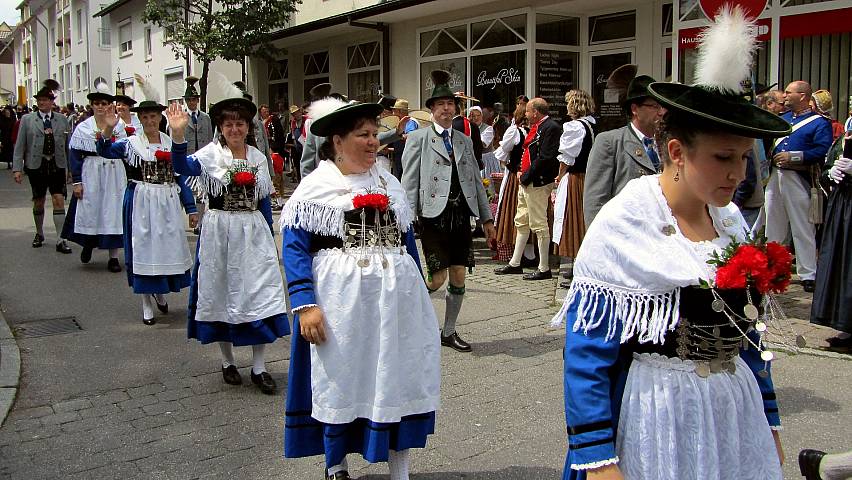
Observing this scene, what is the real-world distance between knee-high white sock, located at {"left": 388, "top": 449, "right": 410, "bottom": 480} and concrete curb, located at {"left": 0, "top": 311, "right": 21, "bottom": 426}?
2787 mm

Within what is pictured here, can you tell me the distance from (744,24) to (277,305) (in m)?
3.97

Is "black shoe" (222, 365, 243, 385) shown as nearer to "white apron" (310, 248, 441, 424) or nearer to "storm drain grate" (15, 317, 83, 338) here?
"white apron" (310, 248, 441, 424)

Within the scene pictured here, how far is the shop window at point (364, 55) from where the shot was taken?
795 inches

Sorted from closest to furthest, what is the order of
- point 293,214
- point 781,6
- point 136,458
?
point 293,214 < point 136,458 < point 781,6

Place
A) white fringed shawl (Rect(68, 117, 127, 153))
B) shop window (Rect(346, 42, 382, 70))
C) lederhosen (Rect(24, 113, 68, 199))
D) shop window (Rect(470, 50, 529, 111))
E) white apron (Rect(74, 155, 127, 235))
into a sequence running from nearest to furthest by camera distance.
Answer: white fringed shawl (Rect(68, 117, 127, 153)), white apron (Rect(74, 155, 127, 235)), lederhosen (Rect(24, 113, 68, 199)), shop window (Rect(470, 50, 529, 111)), shop window (Rect(346, 42, 382, 70))

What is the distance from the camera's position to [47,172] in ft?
38.7

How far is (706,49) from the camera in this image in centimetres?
227

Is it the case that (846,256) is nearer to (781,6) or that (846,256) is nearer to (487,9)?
(781,6)

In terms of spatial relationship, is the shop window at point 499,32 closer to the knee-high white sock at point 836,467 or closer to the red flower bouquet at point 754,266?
the knee-high white sock at point 836,467

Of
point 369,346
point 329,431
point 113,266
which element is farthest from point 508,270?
point 329,431

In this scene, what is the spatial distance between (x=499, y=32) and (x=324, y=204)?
13.0 meters

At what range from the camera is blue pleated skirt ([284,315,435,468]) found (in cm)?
362

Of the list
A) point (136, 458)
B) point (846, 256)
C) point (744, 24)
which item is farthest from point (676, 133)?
point (846, 256)

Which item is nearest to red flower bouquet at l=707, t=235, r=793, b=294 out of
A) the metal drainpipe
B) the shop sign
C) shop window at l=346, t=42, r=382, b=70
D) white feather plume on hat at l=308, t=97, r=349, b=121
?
white feather plume on hat at l=308, t=97, r=349, b=121
